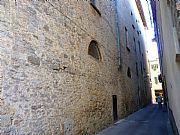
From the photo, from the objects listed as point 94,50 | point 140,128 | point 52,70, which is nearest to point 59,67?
point 52,70

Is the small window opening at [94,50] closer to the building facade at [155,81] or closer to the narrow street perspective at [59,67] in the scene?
the narrow street perspective at [59,67]

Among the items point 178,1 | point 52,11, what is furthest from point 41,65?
point 178,1

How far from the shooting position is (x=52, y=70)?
5.22 m

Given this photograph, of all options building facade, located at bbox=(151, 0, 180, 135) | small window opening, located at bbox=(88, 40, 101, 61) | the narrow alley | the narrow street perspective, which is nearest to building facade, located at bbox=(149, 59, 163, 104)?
the narrow alley

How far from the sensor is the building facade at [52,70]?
4.01 m

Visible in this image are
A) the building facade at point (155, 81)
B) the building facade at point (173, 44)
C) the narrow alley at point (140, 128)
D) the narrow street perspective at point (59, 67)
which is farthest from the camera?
the building facade at point (155, 81)

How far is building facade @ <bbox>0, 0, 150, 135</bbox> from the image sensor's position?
401cm

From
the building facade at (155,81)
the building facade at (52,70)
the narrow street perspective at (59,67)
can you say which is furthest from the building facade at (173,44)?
the building facade at (155,81)

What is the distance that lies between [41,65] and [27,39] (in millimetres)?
647

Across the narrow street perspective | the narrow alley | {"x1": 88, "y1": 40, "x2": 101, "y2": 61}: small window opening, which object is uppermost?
{"x1": 88, "y1": 40, "x2": 101, "y2": 61}: small window opening

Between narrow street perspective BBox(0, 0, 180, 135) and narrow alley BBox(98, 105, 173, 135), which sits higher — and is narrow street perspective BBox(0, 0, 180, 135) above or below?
above

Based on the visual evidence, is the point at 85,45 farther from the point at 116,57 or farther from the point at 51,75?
the point at 116,57

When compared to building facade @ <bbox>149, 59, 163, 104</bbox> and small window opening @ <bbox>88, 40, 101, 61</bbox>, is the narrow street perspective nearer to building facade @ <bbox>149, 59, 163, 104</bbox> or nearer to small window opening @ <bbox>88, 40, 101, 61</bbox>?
small window opening @ <bbox>88, 40, 101, 61</bbox>

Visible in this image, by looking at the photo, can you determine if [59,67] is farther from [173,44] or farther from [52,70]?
[173,44]
